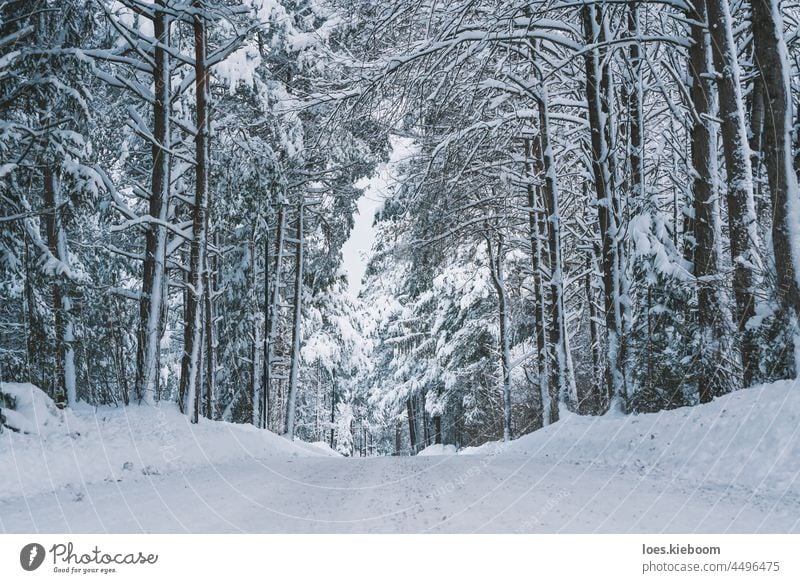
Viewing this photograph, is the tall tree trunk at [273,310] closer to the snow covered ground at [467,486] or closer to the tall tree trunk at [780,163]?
the snow covered ground at [467,486]

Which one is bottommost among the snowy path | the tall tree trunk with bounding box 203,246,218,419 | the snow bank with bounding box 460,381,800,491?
the snowy path

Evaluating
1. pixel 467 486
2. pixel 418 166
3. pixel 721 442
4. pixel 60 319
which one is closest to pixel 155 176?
pixel 60 319

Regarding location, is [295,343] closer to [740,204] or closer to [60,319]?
[60,319]

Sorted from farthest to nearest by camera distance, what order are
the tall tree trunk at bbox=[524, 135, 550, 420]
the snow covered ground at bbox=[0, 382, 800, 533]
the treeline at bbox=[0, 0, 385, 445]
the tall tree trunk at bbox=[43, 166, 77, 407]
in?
the tall tree trunk at bbox=[524, 135, 550, 420]
the tall tree trunk at bbox=[43, 166, 77, 407]
the treeline at bbox=[0, 0, 385, 445]
the snow covered ground at bbox=[0, 382, 800, 533]

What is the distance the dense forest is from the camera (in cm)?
764

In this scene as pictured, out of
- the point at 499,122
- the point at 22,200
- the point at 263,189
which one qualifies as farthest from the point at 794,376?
the point at 263,189

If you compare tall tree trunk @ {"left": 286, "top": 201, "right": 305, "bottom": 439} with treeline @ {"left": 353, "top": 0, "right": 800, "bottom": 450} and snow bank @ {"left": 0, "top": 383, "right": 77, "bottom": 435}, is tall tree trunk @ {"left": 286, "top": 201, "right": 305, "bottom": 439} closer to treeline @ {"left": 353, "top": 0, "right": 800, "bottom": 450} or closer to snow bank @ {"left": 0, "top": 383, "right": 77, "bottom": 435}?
treeline @ {"left": 353, "top": 0, "right": 800, "bottom": 450}

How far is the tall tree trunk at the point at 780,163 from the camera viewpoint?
604 cm

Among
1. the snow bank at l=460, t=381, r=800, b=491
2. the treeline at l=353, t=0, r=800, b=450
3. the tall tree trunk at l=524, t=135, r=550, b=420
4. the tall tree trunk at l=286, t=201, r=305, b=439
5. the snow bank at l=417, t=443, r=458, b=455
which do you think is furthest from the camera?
the snow bank at l=417, t=443, r=458, b=455

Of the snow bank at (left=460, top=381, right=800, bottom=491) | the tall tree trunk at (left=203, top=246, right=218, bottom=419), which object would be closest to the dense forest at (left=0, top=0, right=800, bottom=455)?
the tall tree trunk at (left=203, top=246, right=218, bottom=419)

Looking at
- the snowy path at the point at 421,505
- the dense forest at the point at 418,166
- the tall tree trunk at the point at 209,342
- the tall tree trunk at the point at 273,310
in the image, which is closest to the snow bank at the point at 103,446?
the snowy path at the point at 421,505

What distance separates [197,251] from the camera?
11.9 m

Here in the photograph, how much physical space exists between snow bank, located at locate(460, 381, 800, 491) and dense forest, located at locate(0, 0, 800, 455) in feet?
2.80
